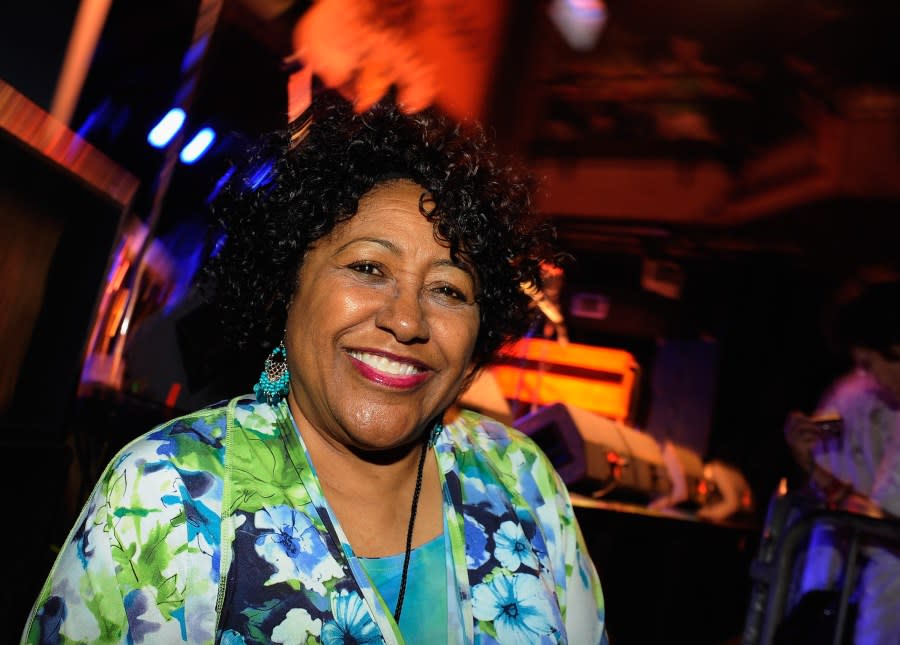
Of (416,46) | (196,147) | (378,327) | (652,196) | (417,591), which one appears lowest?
(417,591)

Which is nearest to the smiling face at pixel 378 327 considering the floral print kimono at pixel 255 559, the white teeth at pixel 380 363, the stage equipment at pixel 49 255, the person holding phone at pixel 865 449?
the white teeth at pixel 380 363

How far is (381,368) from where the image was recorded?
1486 millimetres

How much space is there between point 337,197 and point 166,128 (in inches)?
45.9

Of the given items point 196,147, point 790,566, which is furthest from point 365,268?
point 790,566

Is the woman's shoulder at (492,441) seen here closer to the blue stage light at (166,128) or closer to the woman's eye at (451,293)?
the woman's eye at (451,293)

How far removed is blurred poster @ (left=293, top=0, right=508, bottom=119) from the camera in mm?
3811

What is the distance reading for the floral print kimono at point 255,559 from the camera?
3.78 ft

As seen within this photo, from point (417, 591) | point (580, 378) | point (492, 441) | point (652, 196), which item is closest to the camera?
point (417, 591)

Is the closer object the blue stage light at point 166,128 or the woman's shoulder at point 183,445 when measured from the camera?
the woman's shoulder at point 183,445

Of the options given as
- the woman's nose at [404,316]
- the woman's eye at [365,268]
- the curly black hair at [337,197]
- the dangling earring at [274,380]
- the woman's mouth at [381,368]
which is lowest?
Result: the dangling earring at [274,380]

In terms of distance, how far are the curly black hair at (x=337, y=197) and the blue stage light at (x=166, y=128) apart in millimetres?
776

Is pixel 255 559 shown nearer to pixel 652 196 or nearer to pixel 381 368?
pixel 381 368

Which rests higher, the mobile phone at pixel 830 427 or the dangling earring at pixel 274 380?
the mobile phone at pixel 830 427

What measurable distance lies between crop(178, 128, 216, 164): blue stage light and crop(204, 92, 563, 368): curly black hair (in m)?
0.71
